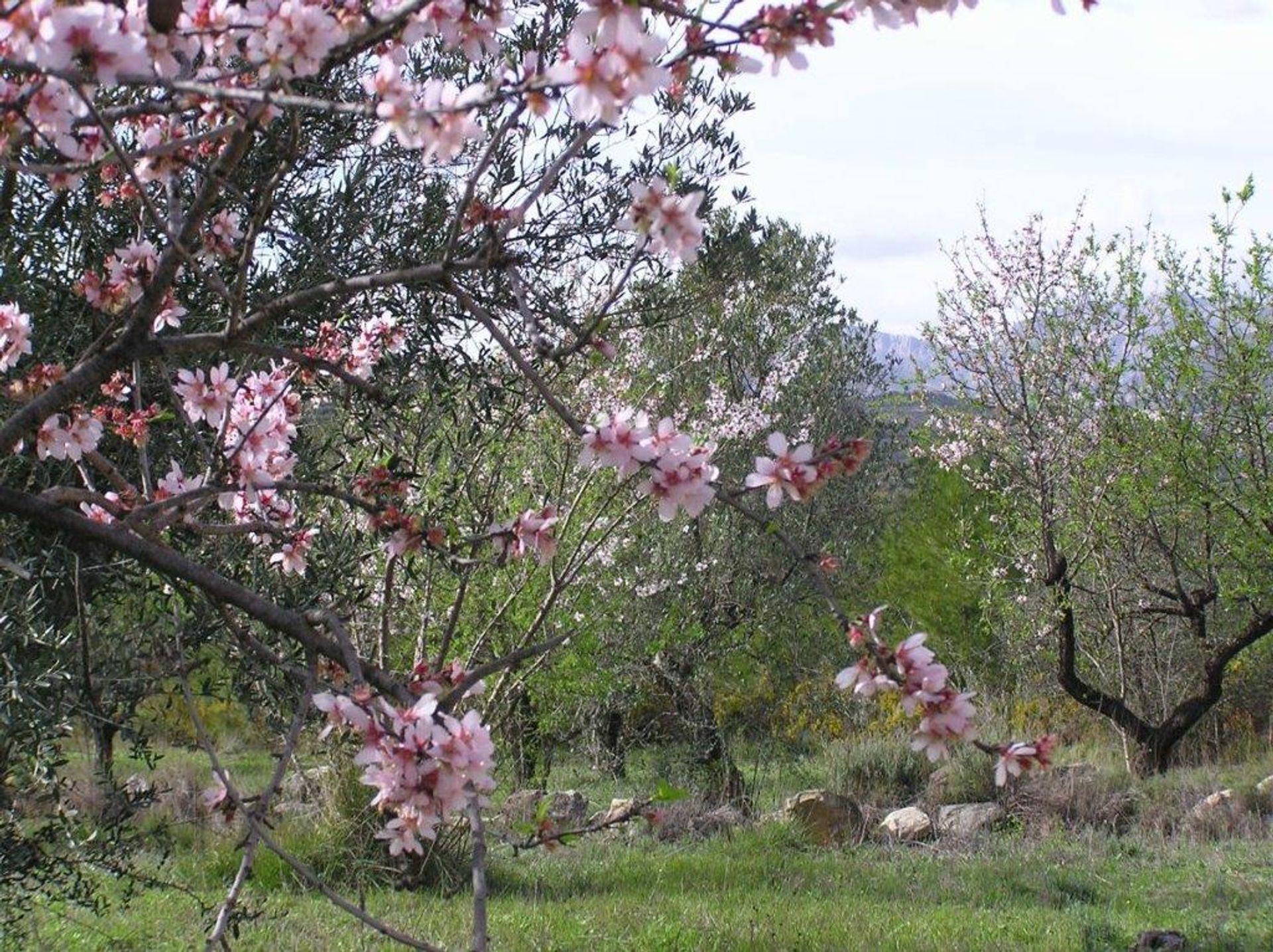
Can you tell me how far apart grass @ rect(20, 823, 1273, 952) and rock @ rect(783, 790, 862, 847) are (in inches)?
12.0

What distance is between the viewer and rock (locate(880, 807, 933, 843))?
918 cm

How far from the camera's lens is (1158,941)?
5328 millimetres

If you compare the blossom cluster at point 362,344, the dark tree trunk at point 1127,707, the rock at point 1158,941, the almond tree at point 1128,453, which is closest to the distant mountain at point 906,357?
the almond tree at point 1128,453

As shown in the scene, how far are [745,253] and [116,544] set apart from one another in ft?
15.7

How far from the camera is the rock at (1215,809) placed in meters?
9.20

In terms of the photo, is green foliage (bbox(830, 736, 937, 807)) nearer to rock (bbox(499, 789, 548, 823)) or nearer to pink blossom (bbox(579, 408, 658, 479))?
rock (bbox(499, 789, 548, 823))

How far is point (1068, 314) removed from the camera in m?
11.4

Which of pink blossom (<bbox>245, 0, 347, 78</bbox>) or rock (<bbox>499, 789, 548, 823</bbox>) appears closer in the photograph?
pink blossom (<bbox>245, 0, 347, 78</bbox>)

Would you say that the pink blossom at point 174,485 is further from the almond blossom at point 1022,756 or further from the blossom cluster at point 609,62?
the almond blossom at point 1022,756

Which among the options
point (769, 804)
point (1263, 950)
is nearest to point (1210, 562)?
point (769, 804)

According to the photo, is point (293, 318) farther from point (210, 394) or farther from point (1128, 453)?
point (1128, 453)

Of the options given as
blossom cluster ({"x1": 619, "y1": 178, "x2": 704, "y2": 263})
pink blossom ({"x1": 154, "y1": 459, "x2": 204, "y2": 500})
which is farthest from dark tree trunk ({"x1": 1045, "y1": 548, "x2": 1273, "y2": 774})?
blossom cluster ({"x1": 619, "y1": 178, "x2": 704, "y2": 263})

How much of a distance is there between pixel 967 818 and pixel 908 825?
0.50m

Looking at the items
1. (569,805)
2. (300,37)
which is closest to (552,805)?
(569,805)
